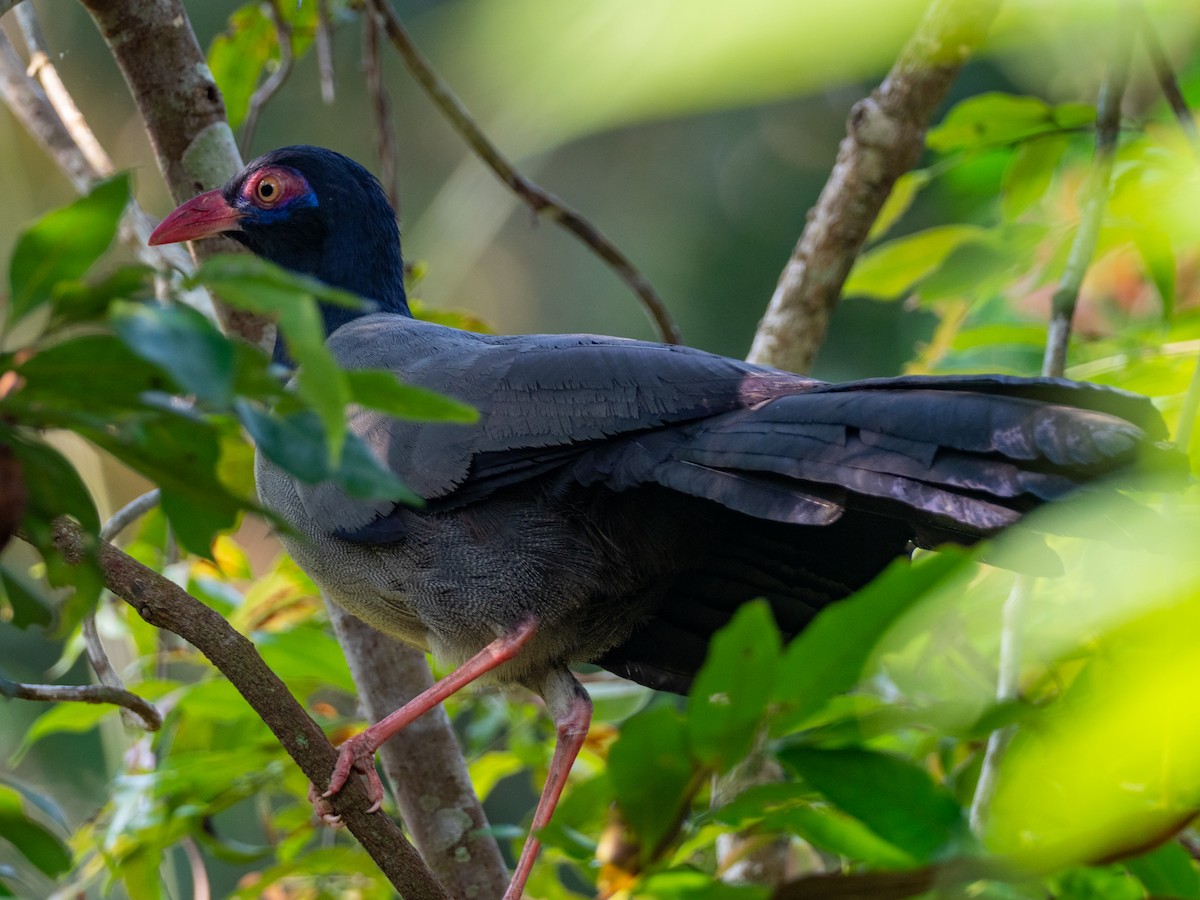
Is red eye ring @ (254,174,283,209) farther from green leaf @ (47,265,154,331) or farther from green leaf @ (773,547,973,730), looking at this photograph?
green leaf @ (773,547,973,730)

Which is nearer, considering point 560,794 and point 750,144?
point 560,794

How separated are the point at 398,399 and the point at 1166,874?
1.00 meters

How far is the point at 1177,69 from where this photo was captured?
2.92 metres

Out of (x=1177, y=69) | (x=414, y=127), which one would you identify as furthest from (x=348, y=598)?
(x=414, y=127)

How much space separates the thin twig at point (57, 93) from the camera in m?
3.99

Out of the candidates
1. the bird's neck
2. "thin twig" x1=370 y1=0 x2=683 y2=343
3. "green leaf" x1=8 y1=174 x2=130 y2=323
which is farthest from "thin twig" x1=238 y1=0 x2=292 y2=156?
"green leaf" x1=8 y1=174 x2=130 y2=323

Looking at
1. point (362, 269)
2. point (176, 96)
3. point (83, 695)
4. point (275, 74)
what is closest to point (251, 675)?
point (83, 695)

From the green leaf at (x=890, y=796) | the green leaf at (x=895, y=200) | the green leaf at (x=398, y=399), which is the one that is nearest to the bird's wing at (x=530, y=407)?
the green leaf at (x=895, y=200)

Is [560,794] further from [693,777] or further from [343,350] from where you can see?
[693,777]

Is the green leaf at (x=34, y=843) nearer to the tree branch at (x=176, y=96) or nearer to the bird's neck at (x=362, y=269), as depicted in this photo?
the tree branch at (x=176, y=96)

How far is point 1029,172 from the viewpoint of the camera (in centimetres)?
355

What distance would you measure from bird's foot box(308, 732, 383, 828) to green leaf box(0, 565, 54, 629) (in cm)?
113

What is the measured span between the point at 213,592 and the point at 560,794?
4.81 ft

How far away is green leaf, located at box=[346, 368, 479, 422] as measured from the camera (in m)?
1.04
